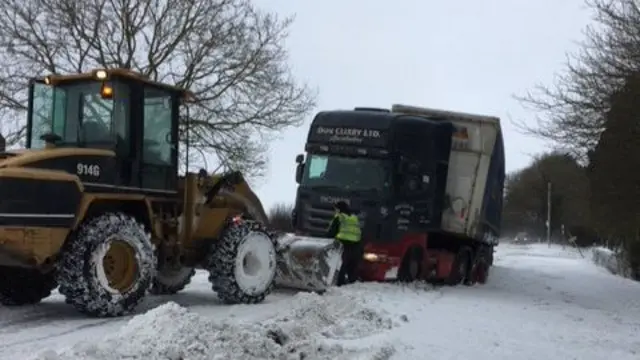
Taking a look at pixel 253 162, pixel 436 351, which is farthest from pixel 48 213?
pixel 253 162

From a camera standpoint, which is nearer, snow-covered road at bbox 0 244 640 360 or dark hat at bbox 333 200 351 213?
snow-covered road at bbox 0 244 640 360

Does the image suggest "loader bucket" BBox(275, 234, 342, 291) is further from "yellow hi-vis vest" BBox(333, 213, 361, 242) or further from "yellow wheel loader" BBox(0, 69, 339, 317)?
"yellow wheel loader" BBox(0, 69, 339, 317)

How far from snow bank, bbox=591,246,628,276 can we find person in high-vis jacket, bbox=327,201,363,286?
19.7 m

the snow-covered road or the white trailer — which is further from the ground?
the white trailer

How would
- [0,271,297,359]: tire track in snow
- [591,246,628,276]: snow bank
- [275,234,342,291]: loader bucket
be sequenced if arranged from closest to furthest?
1. [0,271,297,359]: tire track in snow
2. [275,234,342,291]: loader bucket
3. [591,246,628,276]: snow bank

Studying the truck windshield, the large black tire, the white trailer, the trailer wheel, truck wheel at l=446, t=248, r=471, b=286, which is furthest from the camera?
truck wheel at l=446, t=248, r=471, b=286

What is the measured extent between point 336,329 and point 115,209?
3195 millimetres

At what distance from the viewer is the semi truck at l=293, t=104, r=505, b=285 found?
16.0 m

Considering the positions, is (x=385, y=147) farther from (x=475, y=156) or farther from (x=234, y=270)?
(x=234, y=270)

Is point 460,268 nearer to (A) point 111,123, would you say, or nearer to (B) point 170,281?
(B) point 170,281

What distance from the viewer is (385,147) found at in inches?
647

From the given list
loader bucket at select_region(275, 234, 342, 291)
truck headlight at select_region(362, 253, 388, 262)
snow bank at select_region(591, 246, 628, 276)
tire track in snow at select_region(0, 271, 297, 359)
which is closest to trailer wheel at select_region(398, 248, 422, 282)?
truck headlight at select_region(362, 253, 388, 262)

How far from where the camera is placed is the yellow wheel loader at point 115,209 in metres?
9.12

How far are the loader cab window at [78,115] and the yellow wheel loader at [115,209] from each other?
0.01 metres
